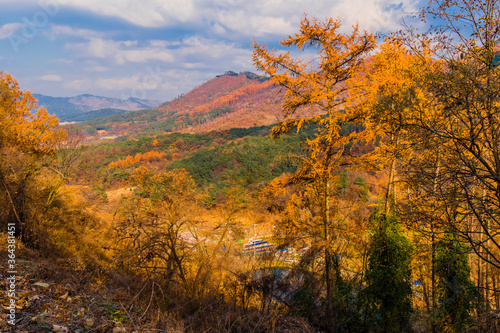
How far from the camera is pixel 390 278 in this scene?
8953 millimetres

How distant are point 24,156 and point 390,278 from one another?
49.8 ft

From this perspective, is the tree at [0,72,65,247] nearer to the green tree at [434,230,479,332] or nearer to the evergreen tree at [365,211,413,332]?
the evergreen tree at [365,211,413,332]

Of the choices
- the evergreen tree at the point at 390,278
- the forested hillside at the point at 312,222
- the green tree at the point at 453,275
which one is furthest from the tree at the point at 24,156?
the green tree at the point at 453,275

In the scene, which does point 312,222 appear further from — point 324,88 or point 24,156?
point 24,156

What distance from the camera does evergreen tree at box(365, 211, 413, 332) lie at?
354 inches

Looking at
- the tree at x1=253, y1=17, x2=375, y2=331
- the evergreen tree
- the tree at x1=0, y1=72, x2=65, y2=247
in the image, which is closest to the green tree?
the evergreen tree

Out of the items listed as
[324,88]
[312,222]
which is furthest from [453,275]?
[324,88]

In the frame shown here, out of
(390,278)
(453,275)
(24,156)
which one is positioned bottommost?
(390,278)

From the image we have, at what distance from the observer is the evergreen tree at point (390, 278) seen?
9.00 metres

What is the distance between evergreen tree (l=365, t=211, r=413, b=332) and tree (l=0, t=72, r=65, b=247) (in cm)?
1248

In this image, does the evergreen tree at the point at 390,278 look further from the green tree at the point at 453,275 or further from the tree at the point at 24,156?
the tree at the point at 24,156

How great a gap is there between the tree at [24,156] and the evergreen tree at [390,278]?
12.5m

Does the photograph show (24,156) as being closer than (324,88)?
No

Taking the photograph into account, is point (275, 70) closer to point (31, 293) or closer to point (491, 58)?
point (491, 58)
